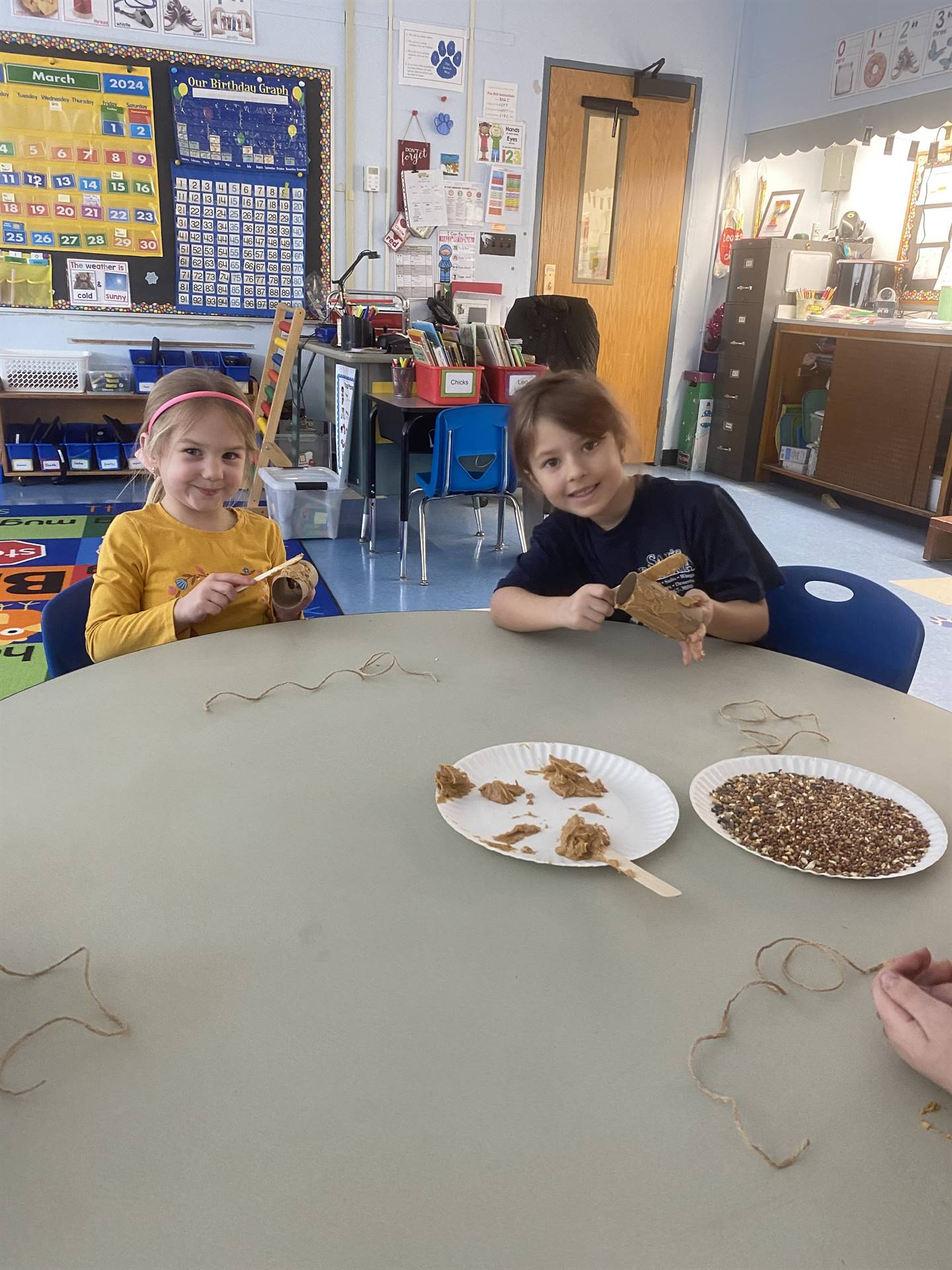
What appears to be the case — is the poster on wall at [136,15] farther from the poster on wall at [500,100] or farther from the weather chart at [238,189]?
the poster on wall at [500,100]

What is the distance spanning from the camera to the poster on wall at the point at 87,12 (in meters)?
4.73

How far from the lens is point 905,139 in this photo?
17.4 ft

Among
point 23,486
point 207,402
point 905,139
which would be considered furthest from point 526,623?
point 905,139

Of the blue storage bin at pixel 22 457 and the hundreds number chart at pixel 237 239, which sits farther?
the hundreds number chart at pixel 237 239

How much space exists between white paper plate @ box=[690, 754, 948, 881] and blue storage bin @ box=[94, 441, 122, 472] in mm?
4819

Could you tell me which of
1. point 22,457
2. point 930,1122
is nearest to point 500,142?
point 22,457

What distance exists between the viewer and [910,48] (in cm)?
480

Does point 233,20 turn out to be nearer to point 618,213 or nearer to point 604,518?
point 618,213

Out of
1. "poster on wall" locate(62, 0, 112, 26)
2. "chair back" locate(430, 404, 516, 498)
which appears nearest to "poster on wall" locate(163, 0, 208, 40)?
"poster on wall" locate(62, 0, 112, 26)

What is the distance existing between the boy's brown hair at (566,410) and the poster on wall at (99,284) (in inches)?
177

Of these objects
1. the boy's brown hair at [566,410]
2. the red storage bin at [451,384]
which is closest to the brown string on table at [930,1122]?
the boy's brown hair at [566,410]

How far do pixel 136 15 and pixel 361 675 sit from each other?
17.2 feet

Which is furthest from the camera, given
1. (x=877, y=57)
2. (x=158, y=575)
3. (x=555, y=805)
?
(x=877, y=57)

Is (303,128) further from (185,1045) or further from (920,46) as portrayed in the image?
(185,1045)
